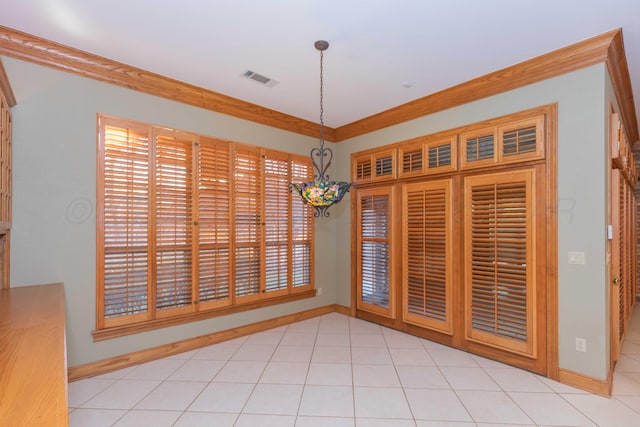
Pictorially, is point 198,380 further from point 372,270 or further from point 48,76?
point 48,76

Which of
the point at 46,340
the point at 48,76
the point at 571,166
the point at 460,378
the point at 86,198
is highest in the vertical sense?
the point at 48,76

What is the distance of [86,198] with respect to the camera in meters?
2.71

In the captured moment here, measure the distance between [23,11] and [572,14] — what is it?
373cm

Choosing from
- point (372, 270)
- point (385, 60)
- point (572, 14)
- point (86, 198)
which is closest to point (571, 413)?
point (372, 270)

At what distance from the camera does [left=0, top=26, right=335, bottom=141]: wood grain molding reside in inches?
95.1

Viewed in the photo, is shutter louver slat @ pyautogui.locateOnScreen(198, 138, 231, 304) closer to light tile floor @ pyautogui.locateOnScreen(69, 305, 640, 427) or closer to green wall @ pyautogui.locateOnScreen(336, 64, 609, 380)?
light tile floor @ pyautogui.locateOnScreen(69, 305, 640, 427)

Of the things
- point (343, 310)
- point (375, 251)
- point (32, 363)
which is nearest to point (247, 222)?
point (375, 251)

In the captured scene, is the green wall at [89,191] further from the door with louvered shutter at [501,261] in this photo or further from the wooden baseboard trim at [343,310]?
the wooden baseboard trim at [343,310]

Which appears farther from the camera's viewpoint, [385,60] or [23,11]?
[385,60]

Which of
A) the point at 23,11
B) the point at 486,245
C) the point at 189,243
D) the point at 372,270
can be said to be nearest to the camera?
the point at 23,11

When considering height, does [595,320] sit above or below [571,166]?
below

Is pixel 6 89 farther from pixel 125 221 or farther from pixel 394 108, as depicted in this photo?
pixel 394 108

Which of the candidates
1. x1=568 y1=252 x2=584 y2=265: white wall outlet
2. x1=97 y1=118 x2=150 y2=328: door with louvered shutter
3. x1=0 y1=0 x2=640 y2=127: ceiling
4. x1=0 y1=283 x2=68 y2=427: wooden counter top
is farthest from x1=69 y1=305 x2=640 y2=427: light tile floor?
x1=0 y1=0 x2=640 y2=127: ceiling

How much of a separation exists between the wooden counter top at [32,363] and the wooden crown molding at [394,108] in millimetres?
1912
